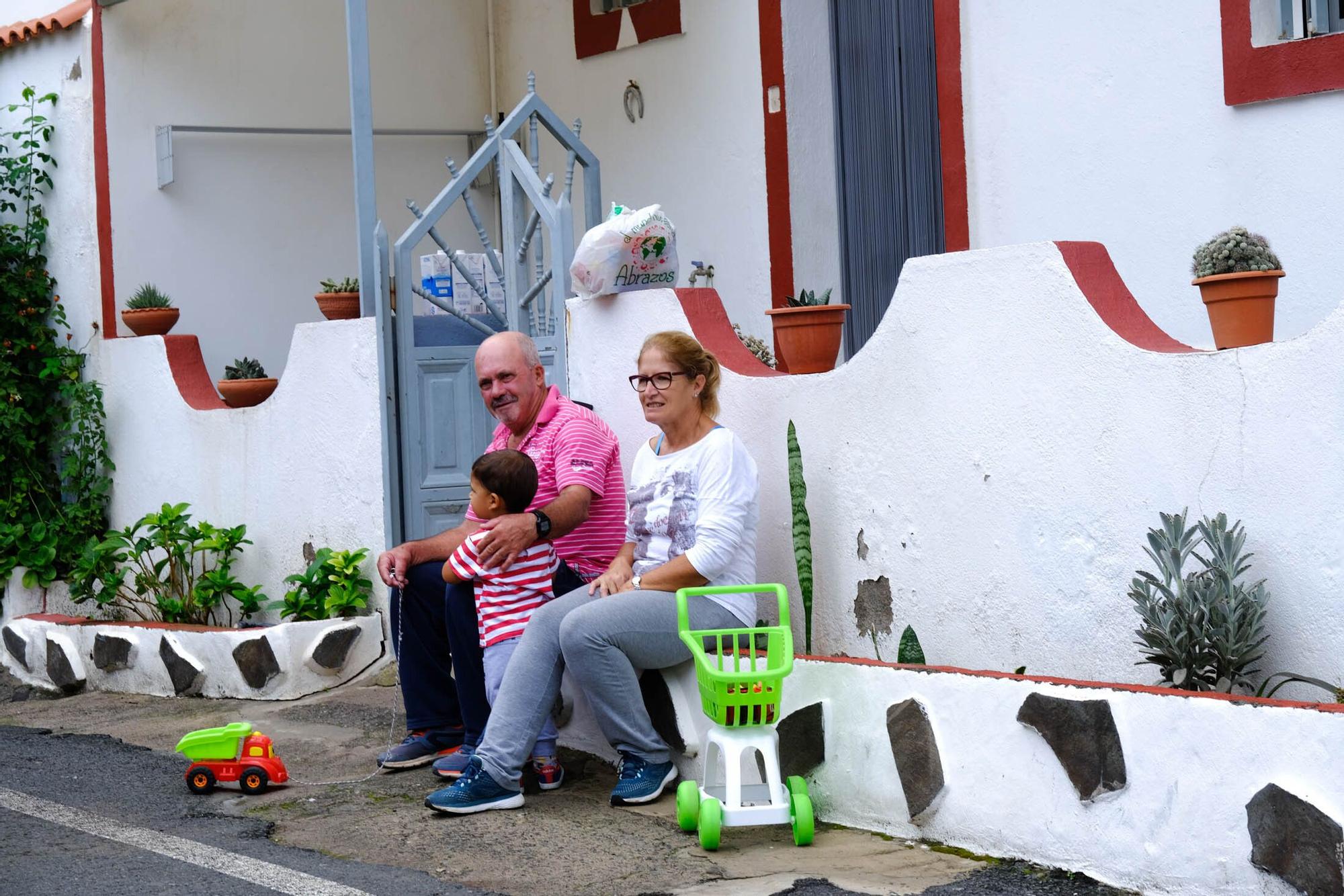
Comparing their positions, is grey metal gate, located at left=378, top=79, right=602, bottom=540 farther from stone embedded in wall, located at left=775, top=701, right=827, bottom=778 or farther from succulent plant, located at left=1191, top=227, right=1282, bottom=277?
succulent plant, located at left=1191, top=227, right=1282, bottom=277

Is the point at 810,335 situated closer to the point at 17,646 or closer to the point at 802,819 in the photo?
the point at 802,819

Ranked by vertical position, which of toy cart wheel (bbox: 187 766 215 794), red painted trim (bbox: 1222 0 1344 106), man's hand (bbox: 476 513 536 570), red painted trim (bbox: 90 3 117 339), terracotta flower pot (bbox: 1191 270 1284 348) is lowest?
toy cart wheel (bbox: 187 766 215 794)

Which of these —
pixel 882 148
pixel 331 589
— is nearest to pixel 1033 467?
pixel 882 148

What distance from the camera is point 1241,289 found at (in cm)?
425

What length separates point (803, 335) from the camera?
5508 mm

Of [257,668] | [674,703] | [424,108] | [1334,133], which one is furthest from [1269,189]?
[424,108]

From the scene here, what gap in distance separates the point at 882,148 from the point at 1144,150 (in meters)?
1.67

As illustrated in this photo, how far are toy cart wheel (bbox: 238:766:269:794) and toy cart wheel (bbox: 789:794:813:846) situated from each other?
1.92 m

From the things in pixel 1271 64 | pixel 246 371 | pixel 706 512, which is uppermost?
pixel 1271 64

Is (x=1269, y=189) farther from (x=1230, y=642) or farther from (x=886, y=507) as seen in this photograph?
(x=1230, y=642)

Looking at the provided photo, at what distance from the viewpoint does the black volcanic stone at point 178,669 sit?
740cm

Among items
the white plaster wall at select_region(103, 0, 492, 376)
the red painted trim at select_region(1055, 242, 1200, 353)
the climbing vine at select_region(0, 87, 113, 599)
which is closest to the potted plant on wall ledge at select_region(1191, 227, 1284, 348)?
the red painted trim at select_region(1055, 242, 1200, 353)

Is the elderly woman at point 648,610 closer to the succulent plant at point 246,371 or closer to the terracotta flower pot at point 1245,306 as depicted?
the terracotta flower pot at point 1245,306

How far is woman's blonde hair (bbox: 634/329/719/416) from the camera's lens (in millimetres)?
5000
